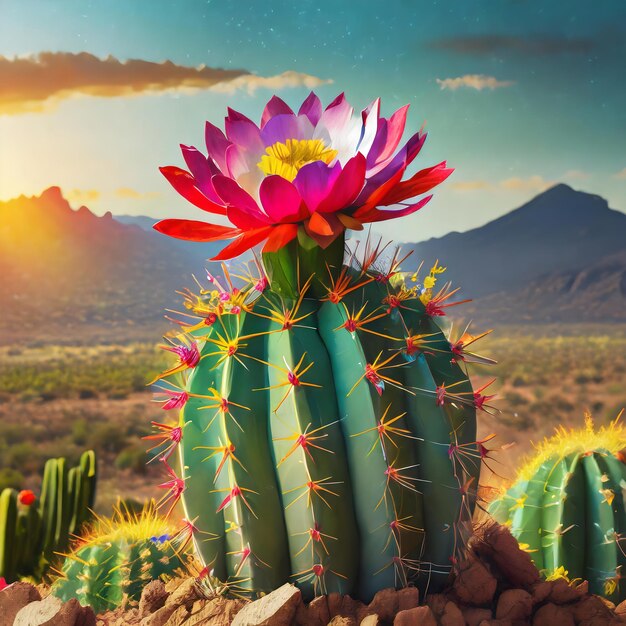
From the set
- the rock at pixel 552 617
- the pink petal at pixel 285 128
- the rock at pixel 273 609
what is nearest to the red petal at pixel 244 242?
the pink petal at pixel 285 128

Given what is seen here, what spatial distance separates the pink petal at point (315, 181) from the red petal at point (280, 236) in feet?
0.15

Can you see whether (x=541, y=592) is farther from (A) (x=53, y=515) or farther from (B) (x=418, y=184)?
(A) (x=53, y=515)

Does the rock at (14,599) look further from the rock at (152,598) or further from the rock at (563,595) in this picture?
the rock at (563,595)

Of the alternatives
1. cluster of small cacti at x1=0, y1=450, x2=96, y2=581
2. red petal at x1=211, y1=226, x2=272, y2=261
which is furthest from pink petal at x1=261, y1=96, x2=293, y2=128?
cluster of small cacti at x1=0, y1=450, x2=96, y2=581

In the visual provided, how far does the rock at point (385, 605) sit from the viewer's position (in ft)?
3.47

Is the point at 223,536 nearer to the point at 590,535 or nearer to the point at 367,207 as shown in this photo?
the point at 367,207

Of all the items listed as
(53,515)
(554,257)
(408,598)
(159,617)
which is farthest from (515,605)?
(554,257)

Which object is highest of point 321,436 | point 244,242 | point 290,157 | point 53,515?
point 290,157

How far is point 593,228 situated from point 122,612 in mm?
16097

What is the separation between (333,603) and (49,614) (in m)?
0.41

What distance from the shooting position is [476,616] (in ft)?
3.59

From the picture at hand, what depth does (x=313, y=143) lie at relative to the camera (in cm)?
117

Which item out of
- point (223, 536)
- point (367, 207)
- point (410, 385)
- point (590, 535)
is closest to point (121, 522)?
point (223, 536)

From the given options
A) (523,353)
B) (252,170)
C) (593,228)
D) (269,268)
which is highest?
(593,228)
